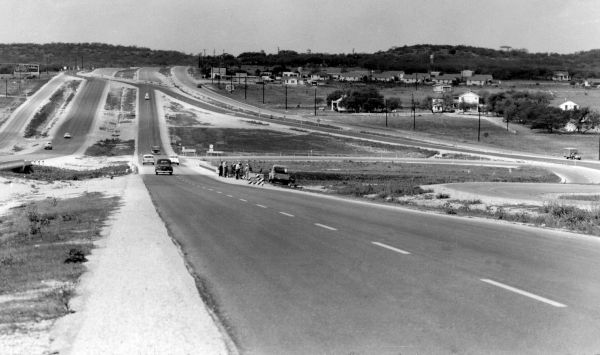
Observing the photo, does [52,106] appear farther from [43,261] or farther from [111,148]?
[43,261]

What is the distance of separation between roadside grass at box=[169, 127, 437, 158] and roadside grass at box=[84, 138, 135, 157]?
957cm

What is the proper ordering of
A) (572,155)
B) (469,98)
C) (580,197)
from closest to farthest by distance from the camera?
(580,197), (572,155), (469,98)

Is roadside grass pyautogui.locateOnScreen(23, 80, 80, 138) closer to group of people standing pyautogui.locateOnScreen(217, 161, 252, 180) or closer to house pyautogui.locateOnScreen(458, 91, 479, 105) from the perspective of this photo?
group of people standing pyautogui.locateOnScreen(217, 161, 252, 180)

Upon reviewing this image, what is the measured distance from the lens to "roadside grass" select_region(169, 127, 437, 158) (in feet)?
347

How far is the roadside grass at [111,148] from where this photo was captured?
98.0 meters

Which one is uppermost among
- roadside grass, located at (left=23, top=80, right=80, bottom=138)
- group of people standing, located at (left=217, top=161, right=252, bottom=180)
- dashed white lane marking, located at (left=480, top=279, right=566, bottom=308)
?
roadside grass, located at (left=23, top=80, right=80, bottom=138)

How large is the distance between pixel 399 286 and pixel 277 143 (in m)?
103

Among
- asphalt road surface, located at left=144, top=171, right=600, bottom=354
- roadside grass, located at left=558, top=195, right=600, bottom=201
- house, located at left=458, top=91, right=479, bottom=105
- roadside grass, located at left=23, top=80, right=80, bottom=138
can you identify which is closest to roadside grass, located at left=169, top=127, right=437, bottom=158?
roadside grass, located at left=23, top=80, right=80, bottom=138

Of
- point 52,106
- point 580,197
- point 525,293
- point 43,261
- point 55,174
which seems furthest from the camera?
point 52,106

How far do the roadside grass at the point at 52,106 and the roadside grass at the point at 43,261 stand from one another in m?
98.2

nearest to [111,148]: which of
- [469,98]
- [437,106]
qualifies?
[437,106]

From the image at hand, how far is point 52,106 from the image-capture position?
146 metres

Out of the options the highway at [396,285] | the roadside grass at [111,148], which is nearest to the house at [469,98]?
the roadside grass at [111,148]

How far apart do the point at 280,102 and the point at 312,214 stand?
165028mm
